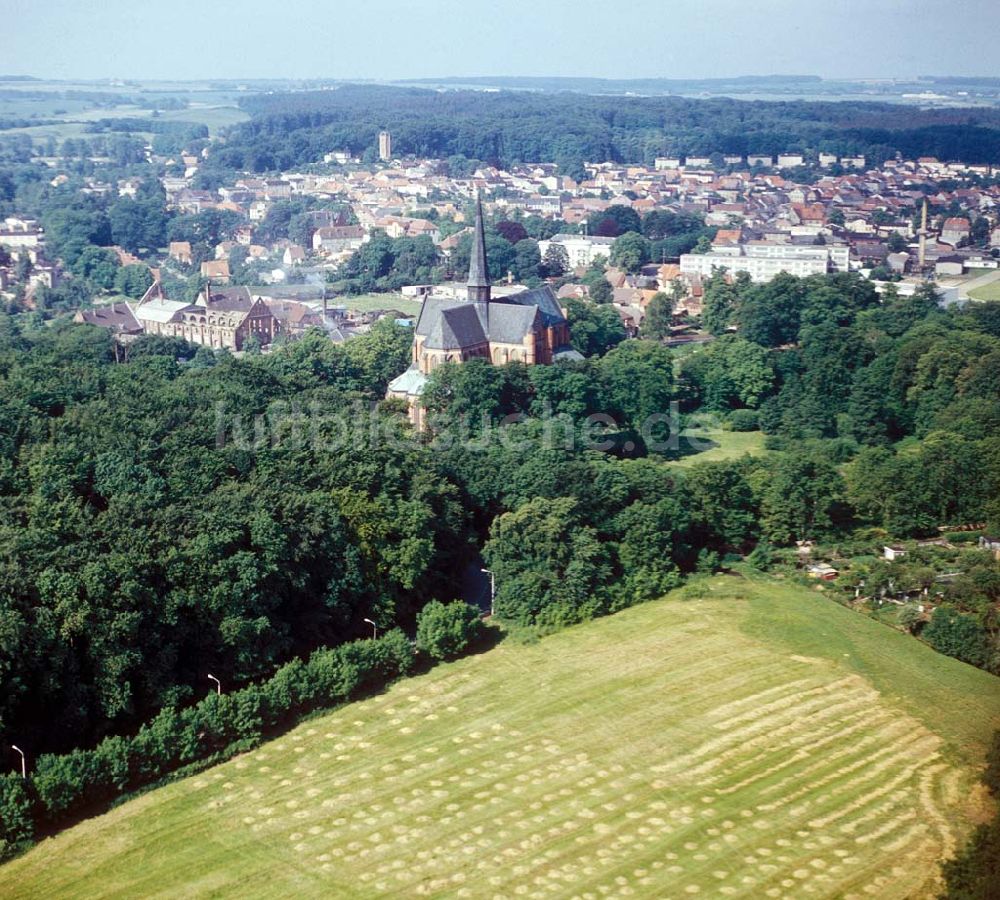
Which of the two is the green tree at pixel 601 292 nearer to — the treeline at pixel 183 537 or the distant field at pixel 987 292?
the distant field at pixel 987 292

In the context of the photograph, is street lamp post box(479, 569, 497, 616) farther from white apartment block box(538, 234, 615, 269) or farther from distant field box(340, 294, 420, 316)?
white apartment block box(538, 234, 615, 269)

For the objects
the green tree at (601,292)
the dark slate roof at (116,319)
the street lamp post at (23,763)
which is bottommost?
the street lamp post at (23,763)

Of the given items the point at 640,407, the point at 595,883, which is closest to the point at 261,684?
the point at 595,883

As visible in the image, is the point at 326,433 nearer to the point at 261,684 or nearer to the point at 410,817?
the point at 261,684

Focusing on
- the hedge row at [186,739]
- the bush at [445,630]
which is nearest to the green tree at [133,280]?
the bush at [445,630]

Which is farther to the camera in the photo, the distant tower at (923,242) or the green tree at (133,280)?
the distant tower at (923,242)

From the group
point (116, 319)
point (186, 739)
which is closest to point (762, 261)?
point (116, 319)
